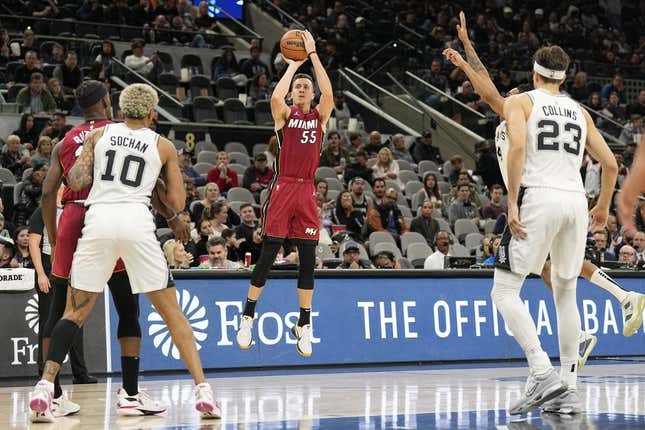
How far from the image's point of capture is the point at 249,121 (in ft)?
67.8

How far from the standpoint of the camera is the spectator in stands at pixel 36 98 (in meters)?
17.6

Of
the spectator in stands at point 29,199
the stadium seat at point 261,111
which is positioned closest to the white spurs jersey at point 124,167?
the spectator in stands at point 29,199

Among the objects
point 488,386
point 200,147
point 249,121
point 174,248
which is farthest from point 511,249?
point 249,121

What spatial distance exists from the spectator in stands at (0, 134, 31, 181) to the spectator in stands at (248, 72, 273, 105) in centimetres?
633

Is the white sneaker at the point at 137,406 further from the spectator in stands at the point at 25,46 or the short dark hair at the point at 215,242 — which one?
the spectator in stands at the point at 25,46

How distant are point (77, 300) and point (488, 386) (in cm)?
395

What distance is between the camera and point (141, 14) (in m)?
23.3

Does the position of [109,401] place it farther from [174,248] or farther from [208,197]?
[208,197]

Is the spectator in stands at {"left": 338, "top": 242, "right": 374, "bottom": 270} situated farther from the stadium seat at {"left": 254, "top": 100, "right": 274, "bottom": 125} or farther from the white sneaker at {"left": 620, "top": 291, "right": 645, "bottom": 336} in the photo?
the stadium seat at {"left": 254, "top": 100, "right": 274, "bottom": 125}

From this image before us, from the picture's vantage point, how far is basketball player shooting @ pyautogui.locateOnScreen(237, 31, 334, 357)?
9617mm

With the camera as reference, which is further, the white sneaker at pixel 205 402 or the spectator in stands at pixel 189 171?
the spectator in stands at pixel 189 171

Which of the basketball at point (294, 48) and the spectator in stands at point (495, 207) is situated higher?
the basketball at point (294, 48)

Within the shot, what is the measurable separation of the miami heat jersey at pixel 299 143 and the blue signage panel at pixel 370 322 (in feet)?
7.31

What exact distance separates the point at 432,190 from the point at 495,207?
1098 millimetres
